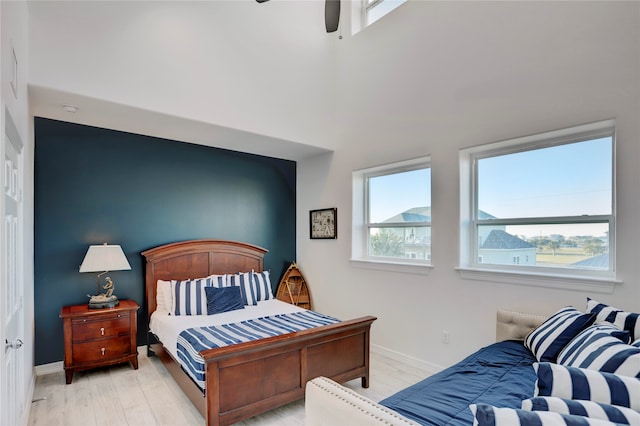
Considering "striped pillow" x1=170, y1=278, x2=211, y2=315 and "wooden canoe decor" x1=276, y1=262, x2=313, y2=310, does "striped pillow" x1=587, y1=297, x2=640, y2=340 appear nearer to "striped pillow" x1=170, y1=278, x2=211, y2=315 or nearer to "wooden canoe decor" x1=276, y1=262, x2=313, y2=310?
"striped pillow" x1=170, y1=278, x2=211, y2=315

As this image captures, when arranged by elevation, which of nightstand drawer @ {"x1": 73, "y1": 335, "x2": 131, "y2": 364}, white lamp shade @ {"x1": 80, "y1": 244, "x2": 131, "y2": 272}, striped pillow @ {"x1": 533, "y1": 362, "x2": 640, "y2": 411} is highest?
white lamp shade @ {"x1": 80, "y1": 244, "x2": 131, "y2": 272}

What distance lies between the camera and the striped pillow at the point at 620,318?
6.34ft

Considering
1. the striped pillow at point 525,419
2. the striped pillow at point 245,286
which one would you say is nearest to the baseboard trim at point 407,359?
the striped pillow at point 245,286

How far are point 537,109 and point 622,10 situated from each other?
2.50 feet

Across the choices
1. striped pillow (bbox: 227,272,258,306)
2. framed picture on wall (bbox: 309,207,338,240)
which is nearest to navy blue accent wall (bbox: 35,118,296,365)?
framed picture on wall (bbox: 309,207,338,240)

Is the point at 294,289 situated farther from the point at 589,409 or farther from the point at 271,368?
the point at 589,409

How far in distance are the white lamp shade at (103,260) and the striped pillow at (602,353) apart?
3.60 meters

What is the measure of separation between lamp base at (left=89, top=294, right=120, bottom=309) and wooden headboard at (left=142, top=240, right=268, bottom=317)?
0.44 meters

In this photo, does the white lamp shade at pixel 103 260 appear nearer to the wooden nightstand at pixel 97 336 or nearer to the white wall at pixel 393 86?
the wooden nightstand at pixel 97 336

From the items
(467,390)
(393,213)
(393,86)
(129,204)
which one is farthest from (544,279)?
(129,204)

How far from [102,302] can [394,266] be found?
9.58ft

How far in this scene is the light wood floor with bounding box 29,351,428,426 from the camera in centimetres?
268

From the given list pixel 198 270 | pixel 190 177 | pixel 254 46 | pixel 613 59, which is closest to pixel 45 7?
pixel 254 46

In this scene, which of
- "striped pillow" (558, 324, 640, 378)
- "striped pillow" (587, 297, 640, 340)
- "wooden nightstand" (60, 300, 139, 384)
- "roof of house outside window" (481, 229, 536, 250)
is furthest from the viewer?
"wooden nightstand" (60, 300, 139, 384)
